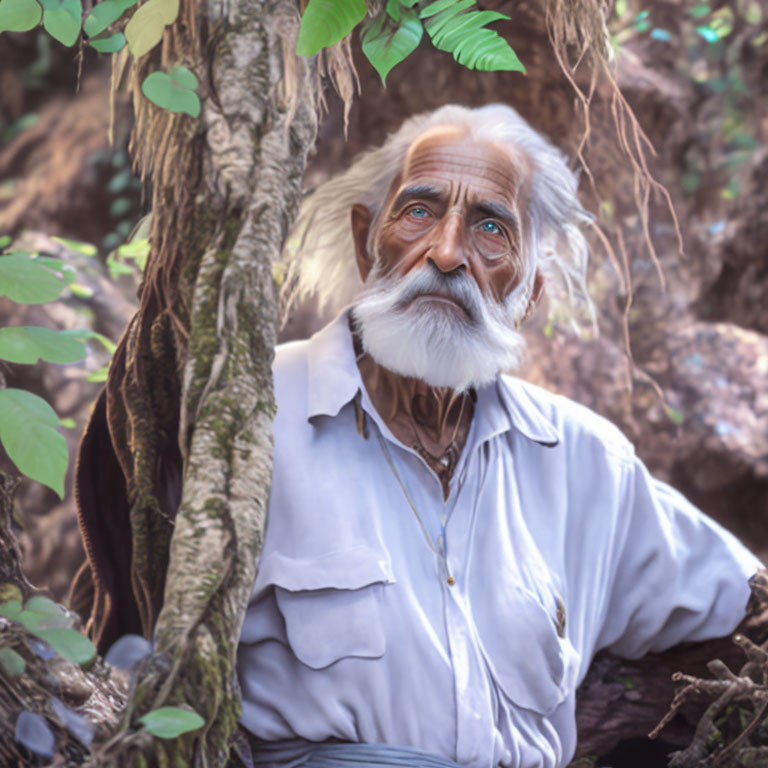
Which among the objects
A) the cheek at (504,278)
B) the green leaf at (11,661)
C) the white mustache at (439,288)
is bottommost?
the green leaf at (11,661)

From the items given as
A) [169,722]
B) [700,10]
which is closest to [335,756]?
[169,722]

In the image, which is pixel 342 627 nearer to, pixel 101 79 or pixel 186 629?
pixel 186 629

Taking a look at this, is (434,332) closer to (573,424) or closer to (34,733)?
(573,424)

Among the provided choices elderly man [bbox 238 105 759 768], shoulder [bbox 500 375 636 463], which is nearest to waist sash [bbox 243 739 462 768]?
elderly man [bbox 238 105 759 768]

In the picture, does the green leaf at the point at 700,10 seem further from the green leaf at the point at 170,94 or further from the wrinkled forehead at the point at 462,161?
the green leaf at the point at 170,94

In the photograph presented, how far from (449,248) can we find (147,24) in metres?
0.86

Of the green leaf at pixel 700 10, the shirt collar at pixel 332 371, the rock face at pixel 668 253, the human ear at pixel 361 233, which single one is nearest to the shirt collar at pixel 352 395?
the shirt collar at pixel 332 371

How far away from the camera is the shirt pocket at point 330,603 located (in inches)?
76.2

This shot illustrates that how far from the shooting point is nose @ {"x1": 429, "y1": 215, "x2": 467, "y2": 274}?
7.28 feet

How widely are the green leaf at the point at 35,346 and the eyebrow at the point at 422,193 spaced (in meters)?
1.14

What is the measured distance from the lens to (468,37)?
65.2 inches

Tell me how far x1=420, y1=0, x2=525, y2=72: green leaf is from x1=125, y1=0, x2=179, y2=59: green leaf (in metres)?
0.46

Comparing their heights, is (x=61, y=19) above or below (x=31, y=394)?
above

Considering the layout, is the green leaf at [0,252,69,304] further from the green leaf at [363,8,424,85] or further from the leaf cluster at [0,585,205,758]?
the green leaf at [363,8,424,85]
